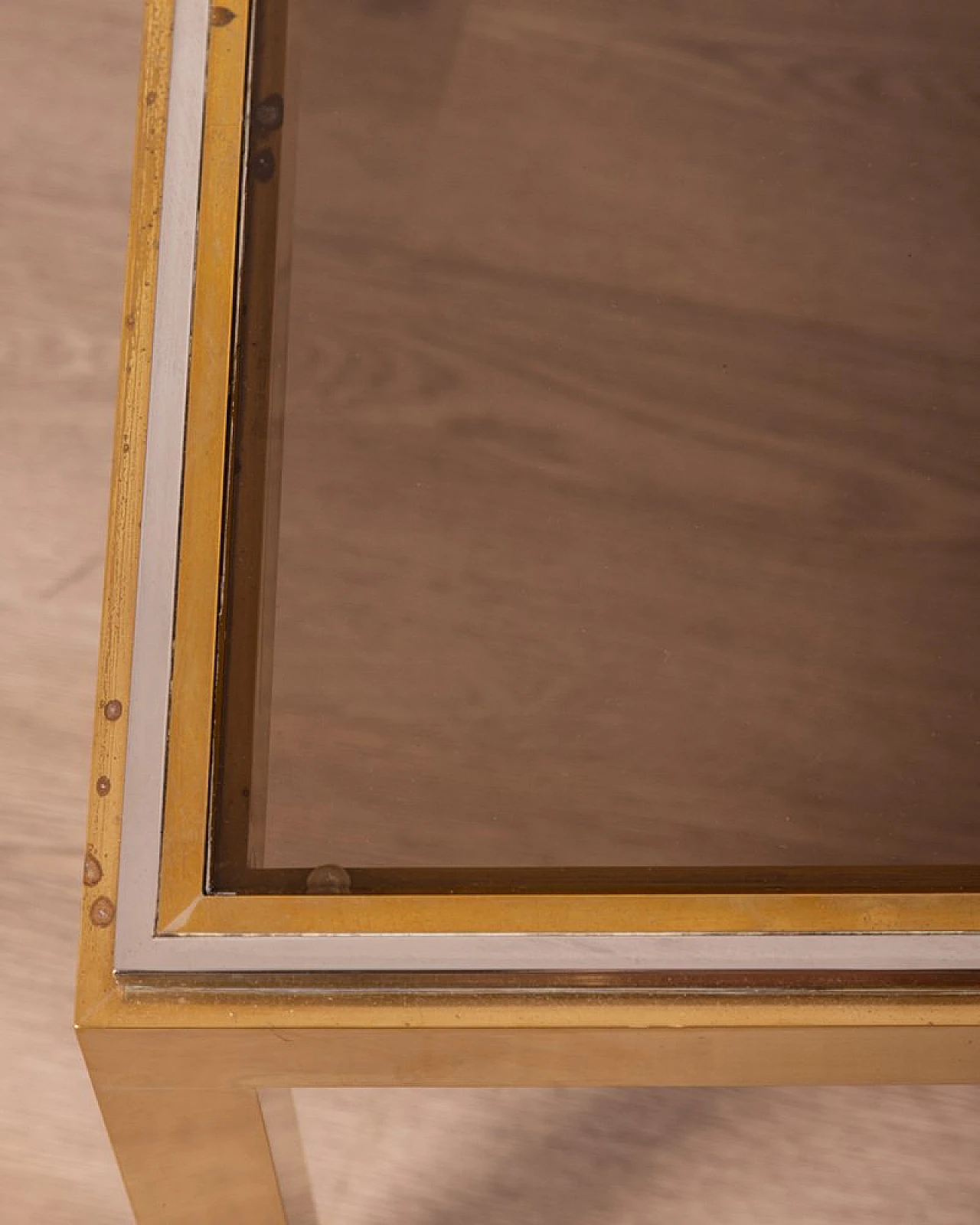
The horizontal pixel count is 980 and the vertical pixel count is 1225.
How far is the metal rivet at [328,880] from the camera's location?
610mm

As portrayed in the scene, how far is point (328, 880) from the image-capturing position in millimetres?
614

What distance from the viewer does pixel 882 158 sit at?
79cm

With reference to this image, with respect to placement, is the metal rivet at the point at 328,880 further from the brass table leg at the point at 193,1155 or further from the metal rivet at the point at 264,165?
the metal rivet at the point at 264,165

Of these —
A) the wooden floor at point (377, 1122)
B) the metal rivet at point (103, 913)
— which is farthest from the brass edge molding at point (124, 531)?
the wooden floor at point (377, 1122)

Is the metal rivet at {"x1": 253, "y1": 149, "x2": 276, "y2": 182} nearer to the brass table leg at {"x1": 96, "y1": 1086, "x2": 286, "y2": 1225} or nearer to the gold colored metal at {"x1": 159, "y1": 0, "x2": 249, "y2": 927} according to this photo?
the gold colored metal at {"x1": 159, "y1": 0, "x2": 249, "y2": 927}

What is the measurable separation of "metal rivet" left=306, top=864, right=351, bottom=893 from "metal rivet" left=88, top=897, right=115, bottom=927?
0.08 m

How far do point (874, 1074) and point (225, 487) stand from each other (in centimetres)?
36

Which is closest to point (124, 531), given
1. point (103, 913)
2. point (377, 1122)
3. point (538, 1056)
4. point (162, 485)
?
point (162, 485)

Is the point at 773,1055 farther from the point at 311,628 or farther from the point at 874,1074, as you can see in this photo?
the point at 311,628

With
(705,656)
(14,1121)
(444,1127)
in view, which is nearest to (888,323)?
(705,656)

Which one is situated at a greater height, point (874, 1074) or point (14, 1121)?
point (874, 1074)

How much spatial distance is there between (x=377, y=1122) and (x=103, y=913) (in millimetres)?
387

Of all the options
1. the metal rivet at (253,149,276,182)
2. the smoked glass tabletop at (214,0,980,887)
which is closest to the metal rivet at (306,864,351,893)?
the smoked glass tabletop at (214,0,980,887)

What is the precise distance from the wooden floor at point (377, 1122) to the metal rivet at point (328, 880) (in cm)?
36
